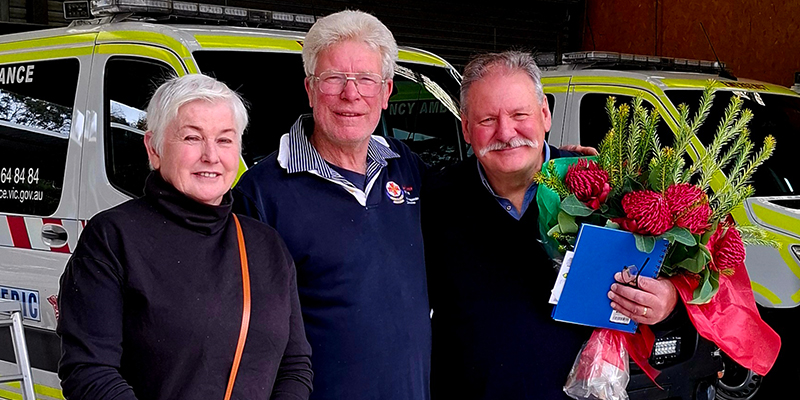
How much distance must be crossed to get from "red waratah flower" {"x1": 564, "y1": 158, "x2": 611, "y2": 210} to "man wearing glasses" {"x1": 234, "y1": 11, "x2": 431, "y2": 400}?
0.58 m

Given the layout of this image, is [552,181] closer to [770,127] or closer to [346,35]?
[346,35]

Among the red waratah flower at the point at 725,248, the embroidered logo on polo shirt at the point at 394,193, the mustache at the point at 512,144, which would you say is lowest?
the red waratah flower at the point at 725,248

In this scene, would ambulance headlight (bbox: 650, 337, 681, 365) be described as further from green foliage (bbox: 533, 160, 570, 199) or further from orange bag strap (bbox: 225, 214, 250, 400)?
orange bag strap (bbox: 225, 214, 250, 400)

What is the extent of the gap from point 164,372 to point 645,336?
1.36m

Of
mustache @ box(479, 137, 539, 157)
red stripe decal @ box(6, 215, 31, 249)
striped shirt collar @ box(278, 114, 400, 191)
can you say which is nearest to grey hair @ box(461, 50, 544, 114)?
mustache @ box(479, 137, 539, 157)

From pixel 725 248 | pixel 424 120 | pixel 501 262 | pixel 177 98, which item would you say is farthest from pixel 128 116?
pixel 725 248

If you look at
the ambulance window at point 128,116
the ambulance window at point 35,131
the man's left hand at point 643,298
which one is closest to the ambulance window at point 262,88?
the ambulance window at point 128,116

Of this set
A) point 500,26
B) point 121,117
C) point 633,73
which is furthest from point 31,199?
point 500,26

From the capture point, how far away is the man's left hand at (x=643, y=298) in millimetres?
2494

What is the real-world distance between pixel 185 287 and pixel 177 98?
0.48 metres

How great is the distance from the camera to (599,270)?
250 cm

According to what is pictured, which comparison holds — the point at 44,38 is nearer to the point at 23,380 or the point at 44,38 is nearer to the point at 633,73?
the point at 23,380

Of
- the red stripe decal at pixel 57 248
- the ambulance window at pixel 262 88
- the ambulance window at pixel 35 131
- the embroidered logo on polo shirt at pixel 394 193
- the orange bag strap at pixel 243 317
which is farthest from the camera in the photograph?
the ambulance window at pixel 35 131

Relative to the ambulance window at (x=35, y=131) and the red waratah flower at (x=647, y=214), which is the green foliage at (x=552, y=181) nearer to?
the red waratah flower at (x=647, y=214)
